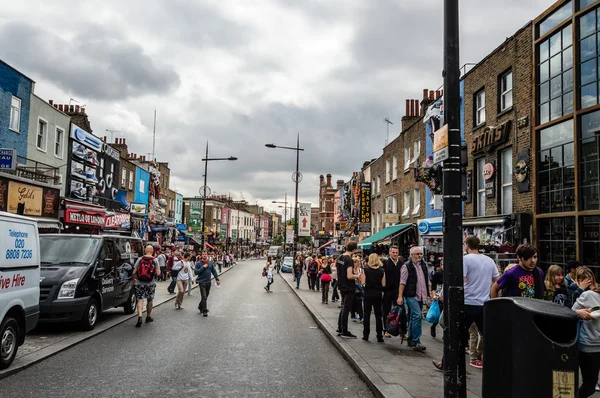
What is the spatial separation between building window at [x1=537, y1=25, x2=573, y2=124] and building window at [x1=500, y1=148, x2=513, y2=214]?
6.53ft

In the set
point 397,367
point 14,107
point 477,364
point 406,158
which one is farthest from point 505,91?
point 14,107

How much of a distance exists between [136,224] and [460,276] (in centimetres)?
2999

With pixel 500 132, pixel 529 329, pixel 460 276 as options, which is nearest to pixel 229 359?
pixel 460 276

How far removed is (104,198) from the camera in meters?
30.1

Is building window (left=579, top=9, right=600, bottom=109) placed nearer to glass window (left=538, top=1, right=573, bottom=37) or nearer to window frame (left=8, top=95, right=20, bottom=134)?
glass window (left=538, top=1, right=573, bottom=37)

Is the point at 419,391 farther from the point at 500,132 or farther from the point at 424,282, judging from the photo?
the point at 500,132

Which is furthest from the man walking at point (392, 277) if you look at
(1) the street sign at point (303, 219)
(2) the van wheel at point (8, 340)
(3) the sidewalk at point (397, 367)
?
(1) the street sign at point (303, 219)

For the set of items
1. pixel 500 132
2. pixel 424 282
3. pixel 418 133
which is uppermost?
pixel 418 133

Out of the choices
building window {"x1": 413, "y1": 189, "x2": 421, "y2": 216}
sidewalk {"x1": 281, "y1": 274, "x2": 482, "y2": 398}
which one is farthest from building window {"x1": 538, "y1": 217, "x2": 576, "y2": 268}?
building window {"x1": 413, "y1": 189, "x2": 421, "y2": 216}

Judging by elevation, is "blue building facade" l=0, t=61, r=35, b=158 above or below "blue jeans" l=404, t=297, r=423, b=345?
above

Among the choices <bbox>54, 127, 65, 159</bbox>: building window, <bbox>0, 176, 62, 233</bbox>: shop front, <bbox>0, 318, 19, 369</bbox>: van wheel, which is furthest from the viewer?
<bbox>54, 127, 65, 159</bbox>: building window

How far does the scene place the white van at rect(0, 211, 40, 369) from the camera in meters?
6.56

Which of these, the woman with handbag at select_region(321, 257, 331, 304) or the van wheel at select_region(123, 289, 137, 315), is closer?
the van wheel at select_region(123, 289, 137, 315)

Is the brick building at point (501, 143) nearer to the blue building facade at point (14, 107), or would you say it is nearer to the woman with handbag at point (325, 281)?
the woman with handbag at point (325, 281)
